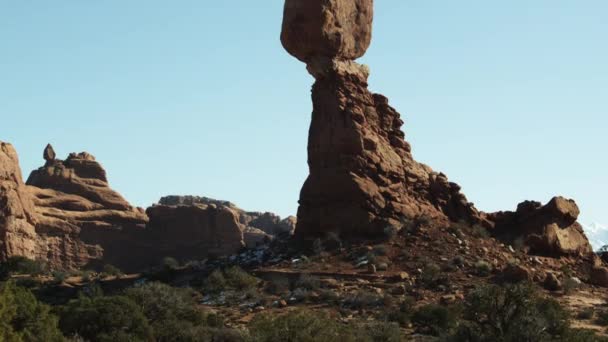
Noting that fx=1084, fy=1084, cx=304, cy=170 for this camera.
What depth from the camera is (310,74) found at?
53.0 meters

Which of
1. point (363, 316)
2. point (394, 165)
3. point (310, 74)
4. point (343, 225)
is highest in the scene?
point (310, 74)

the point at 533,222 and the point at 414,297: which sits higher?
the point at 533,222

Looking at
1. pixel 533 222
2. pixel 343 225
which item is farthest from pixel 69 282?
pixel 533 222

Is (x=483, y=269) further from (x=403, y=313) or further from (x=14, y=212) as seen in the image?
(x=14, y=212)

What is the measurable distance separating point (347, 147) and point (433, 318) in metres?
13.3

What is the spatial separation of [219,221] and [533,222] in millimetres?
29443

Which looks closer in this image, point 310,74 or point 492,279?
point 492,279

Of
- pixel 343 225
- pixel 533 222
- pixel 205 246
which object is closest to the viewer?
pixel 343 225

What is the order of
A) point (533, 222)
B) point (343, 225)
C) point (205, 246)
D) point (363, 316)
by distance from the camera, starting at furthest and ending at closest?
1. point (205, 246)
2. point (533, 222)
3. point (343, 225)
4. point (363, 316)

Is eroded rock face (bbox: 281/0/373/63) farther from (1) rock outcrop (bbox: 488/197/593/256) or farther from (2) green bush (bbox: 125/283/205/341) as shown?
(2) green bush (bbox: 125/283/205/341)

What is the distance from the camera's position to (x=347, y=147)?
50.8 meters

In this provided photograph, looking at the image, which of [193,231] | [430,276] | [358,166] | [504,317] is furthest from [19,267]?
[504,317]

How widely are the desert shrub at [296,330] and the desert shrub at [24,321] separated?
640cm

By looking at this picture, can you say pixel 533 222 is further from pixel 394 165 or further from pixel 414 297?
pixel 414 297
